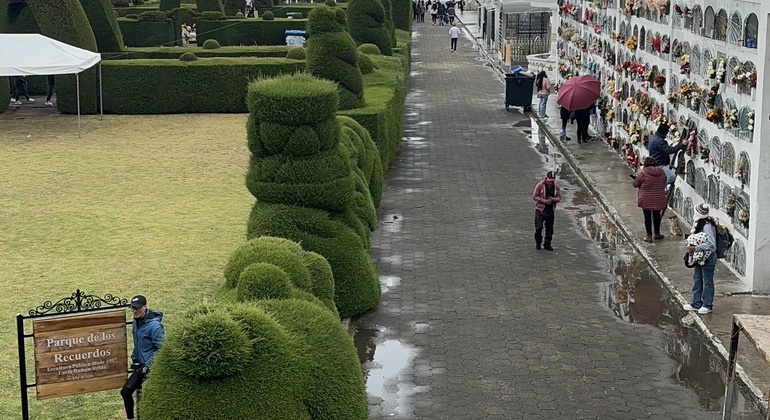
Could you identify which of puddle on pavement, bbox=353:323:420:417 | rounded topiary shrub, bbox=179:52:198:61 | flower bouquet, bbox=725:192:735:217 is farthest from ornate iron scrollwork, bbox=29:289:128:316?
rounded topiary shrub, bbox=179:52:198:61

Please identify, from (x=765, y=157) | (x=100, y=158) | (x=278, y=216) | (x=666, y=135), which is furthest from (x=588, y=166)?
(x=278, y=216)

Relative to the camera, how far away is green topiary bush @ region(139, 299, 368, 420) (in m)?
7.14

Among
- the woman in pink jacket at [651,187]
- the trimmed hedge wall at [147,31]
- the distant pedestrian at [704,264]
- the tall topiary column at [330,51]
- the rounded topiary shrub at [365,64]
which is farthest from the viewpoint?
the trimmed hedge wall at [147,31]

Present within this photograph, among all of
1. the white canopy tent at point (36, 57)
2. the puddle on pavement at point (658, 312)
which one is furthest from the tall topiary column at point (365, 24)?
the puddle on pavement at point (658, 312)

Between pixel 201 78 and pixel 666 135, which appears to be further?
pixel 201 78

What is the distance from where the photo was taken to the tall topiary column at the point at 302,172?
12000 mm

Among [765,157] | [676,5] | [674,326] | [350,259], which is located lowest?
[674,326]

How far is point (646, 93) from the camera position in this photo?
20531 millimetres

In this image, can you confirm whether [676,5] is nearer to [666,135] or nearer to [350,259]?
[666,135]

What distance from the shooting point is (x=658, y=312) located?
1338cm

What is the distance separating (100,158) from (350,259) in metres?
12.3

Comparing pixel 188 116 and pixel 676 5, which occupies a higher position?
pixel 676 5

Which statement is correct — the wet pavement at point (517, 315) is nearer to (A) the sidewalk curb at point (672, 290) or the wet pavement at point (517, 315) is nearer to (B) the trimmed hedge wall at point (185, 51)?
(A) the sidewalk curb at point (672, 290)

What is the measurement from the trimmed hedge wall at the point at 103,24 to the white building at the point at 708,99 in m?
15.3
